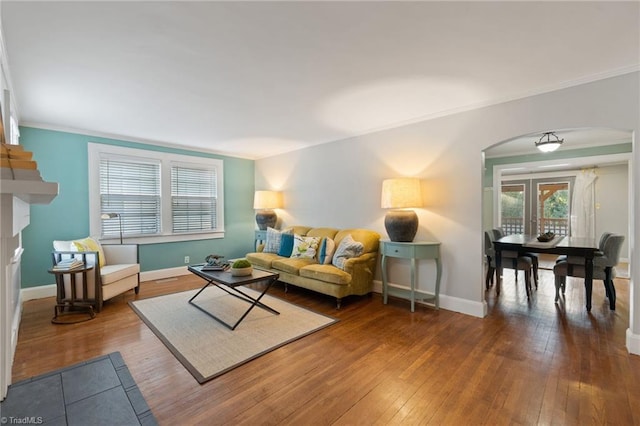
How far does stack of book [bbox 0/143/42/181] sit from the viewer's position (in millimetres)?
1453

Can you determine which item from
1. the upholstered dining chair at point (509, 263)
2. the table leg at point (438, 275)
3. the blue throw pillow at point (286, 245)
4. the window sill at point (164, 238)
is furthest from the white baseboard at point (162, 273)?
the upholstered dining chair at point (509, 263)

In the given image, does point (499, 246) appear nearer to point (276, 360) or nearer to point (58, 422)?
point (276, 360)

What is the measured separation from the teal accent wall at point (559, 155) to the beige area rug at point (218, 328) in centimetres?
370

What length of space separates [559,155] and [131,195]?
799cm

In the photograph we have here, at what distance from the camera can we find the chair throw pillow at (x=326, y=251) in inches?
158

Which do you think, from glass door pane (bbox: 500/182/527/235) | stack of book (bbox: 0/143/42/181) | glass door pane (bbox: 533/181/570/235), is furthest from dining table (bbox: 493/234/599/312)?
stack of book (bbox: 0/143/42/181)

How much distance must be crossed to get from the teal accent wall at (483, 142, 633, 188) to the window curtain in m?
1.66

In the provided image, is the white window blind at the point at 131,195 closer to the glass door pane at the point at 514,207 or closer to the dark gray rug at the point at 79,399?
the dark gray rug at the point at 79,399

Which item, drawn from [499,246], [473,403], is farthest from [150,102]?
[499,246]

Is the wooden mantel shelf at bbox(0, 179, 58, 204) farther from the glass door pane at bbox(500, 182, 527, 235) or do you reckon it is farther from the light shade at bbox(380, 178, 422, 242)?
the glass door pane at bbox(500, 182, 527, 235)

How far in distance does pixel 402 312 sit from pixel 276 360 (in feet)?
5.71

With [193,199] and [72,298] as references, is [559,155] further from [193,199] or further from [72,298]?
[72,298]

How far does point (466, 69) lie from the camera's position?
7.86ft

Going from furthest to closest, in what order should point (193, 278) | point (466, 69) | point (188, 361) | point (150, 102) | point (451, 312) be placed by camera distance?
point (193, 278) < point (451, 312) < point (150, 102) < point (466, 69) < point (188, 361)
